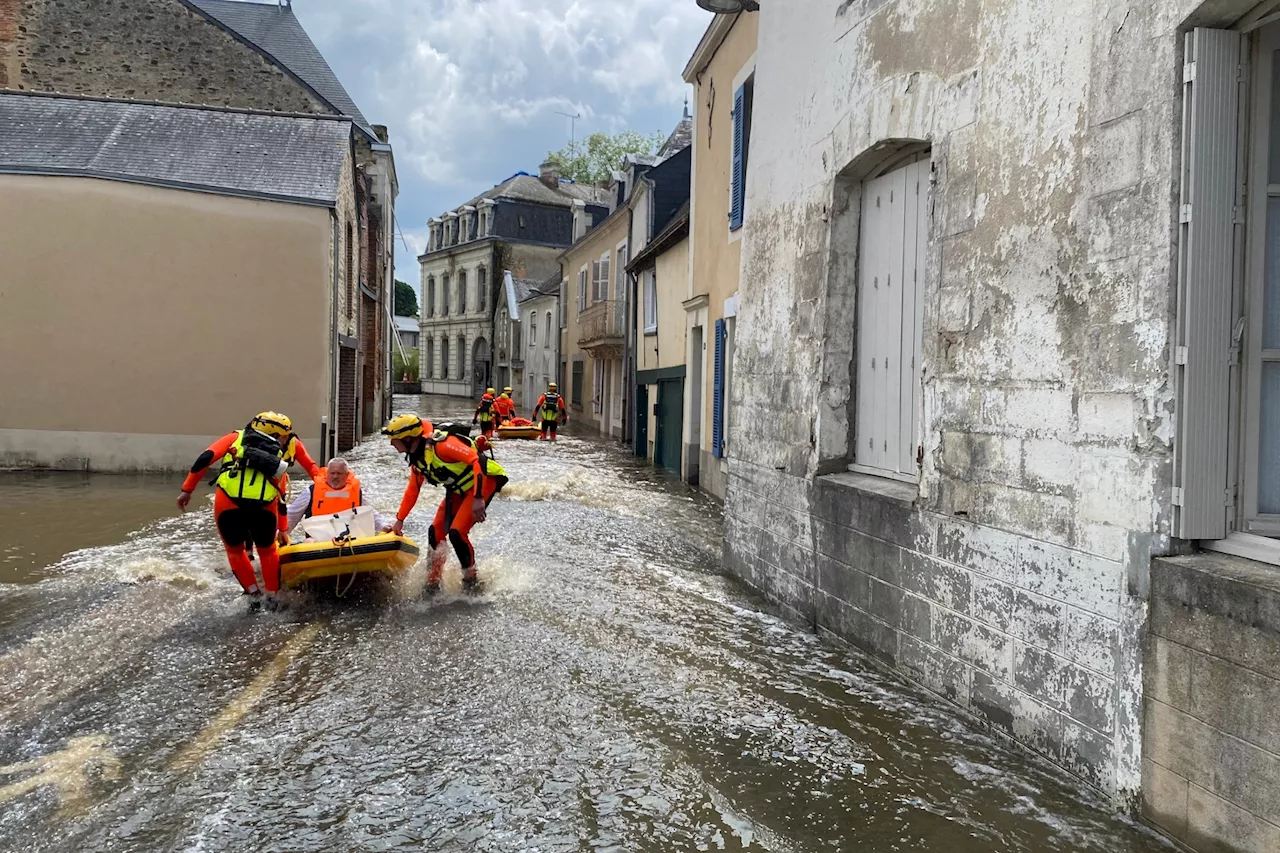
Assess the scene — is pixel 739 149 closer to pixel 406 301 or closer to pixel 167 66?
pixel 167 66

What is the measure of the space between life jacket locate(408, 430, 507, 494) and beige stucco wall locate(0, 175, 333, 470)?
9060 mm

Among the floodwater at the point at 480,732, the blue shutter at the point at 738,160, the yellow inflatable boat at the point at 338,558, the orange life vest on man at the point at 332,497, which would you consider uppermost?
the blue shutter at the point at 738,160

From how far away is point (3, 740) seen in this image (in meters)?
4.54

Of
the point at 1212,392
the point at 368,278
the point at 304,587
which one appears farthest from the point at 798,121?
the point at 368,278

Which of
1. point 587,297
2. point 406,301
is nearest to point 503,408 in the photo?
point 587,297

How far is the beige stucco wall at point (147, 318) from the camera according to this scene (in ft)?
49.9

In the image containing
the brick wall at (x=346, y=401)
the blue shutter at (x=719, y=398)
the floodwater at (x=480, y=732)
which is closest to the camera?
the floodwater at (x=480, y=732)

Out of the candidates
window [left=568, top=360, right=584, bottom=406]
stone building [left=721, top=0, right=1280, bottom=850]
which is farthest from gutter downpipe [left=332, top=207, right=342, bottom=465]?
window [left=568, top=360, right=584, bottom=406]

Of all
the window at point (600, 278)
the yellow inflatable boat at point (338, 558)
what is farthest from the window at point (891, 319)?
the window at point (600, 278)

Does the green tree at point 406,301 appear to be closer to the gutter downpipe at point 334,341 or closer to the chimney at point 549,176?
the chimney at point 549,176

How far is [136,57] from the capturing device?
21812mm

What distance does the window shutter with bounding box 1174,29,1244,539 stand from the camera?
365 centimetres

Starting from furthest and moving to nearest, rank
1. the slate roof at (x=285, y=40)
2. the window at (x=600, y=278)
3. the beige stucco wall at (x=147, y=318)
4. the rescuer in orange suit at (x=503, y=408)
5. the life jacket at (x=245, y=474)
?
the window at (x=600, y=278) → the rescuer in orange suit at (x=503, y=408) → the slate roof at (x=285, y=40) → the beige stucco wall at (x=147, y=318) → the life jacket at (x=245, y=474)

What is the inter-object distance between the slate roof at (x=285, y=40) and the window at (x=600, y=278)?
27.6 feet
